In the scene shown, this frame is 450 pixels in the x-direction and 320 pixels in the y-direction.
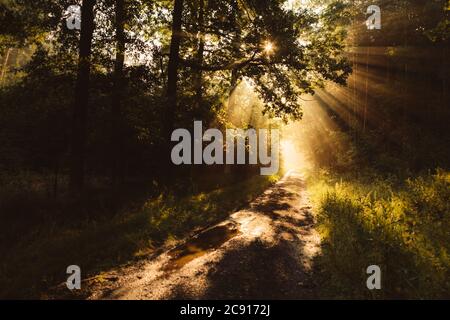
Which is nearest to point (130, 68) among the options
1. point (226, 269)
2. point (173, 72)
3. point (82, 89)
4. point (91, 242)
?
point (173, 72)

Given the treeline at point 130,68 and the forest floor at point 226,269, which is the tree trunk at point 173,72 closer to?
the treeline at point 130,68

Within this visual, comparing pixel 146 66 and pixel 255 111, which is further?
pixel 255 111

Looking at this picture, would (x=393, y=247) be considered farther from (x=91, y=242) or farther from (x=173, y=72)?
(x=173, y=72)

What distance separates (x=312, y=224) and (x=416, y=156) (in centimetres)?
1436

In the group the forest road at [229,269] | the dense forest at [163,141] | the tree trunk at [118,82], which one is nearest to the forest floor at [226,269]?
the forest road at [229,269]

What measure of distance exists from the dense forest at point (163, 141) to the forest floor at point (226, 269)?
0.52 m

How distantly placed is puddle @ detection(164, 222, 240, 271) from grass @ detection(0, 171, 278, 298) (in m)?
0.62

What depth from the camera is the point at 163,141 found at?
56.9ft

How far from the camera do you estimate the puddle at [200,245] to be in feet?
29.0

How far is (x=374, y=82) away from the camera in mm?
32219

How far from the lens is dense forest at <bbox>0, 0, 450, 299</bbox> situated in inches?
323

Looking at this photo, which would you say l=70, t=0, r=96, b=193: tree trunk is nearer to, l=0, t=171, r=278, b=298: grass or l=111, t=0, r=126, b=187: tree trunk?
l=111, t=0, r=126, b=187: tree trunk
